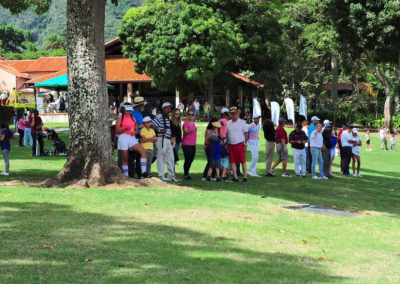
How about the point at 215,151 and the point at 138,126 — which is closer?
the point at 138,126

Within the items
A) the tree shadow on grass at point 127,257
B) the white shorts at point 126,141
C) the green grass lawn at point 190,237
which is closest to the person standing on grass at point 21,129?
the white shorts at point 126,141

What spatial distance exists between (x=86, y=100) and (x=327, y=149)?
25.5 ft

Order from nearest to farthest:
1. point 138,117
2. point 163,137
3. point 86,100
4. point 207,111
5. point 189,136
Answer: point 86,100
point 138,117
point 163,137
point 189,136
point 207,111

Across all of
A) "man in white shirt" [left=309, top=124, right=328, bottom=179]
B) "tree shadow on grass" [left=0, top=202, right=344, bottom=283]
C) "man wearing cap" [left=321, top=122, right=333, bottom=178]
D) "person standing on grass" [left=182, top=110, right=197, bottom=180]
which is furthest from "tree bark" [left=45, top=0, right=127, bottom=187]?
"man wearing cap" [left=321, top=122, right=333, bottom=178]

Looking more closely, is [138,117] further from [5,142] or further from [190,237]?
[190,237]

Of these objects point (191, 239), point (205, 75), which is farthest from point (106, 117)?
point (205, 75)

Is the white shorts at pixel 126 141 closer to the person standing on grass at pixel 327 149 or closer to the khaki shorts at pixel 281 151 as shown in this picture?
the khaki shorts at pixel 281 151

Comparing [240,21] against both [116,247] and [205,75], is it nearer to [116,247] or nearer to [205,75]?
[205,75]

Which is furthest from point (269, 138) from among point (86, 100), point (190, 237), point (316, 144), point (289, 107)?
point (289, 107)

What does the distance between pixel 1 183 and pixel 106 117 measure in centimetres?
264

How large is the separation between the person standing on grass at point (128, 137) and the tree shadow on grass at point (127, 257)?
428cm

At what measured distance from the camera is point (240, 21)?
136ft

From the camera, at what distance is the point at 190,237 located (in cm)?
805

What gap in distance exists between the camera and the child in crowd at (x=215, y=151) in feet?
47.1
